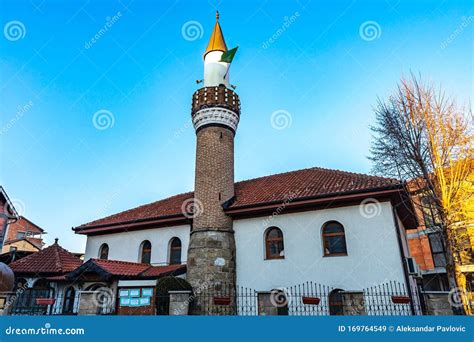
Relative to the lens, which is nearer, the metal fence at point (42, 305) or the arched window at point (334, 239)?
the arched window at point (334, 239)

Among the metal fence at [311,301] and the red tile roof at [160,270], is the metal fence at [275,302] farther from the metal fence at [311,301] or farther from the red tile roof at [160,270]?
the red tile roof at [160,270]

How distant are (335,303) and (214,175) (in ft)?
23.1

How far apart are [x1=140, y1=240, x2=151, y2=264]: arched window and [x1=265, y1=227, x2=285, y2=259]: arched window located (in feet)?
20.5

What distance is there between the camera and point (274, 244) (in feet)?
40.4

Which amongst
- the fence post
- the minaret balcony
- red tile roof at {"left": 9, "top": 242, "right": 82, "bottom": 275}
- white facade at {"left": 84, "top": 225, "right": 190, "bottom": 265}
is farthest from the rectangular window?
red tile roof at {"left": 9, "top": 242, "right": 82, "bottom": 275}

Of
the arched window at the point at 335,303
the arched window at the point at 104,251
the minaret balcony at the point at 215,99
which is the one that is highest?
the minaret balcony at the point at 215,99

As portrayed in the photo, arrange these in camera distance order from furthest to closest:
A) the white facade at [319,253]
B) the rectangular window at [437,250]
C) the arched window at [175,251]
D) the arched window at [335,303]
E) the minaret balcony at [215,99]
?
1. the rectangular window at [437,250]
2. the minaret balcony at [215,99]
3. the arched window at [175,251]
4. the arched window at [335,303]
5. the white facade at [319,253]

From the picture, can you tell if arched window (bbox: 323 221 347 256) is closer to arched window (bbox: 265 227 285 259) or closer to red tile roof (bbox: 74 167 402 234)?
red tile roof (bbox: 74 167 402 234)

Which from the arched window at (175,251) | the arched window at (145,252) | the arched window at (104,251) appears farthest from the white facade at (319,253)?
the arched window at (104,251)

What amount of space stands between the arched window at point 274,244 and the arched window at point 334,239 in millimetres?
1701

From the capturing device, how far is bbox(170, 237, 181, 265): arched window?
14234 mm

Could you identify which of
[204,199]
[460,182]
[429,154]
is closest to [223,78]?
[204,199]

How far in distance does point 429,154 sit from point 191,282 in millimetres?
10138

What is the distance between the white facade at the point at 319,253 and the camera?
10203 millimetres
